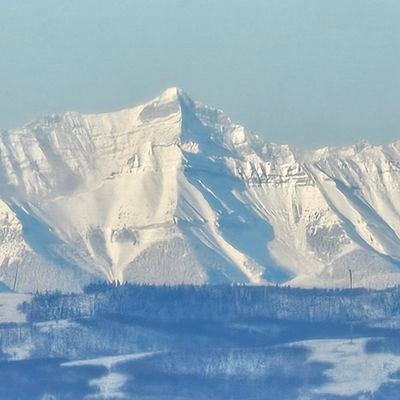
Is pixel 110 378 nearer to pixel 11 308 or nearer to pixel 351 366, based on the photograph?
pixel 351 366

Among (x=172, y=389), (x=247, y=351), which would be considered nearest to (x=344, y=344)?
(x=247, y=351)

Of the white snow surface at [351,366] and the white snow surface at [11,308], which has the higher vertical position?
the white snow surface at [11,308]

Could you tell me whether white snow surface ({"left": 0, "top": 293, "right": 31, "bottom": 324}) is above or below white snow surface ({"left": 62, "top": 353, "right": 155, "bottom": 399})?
above

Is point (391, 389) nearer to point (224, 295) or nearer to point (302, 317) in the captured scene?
point (302, 317)

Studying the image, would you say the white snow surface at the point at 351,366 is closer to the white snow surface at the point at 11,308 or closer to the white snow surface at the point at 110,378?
the white snow surface at the point at 110,378

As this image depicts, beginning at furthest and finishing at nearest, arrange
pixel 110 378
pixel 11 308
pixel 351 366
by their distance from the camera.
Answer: pixel 11 308
pixel 351 366
pixel 110 378

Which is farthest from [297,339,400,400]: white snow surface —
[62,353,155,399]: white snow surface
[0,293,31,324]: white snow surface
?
[0,293,31,324]: white snow surface

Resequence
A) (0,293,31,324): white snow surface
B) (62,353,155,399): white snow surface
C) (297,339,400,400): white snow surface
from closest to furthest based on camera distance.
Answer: (62,353,155,399): white snow surface, (297,339,400,400): white snow surface, (0,293,31,324): white snow surface

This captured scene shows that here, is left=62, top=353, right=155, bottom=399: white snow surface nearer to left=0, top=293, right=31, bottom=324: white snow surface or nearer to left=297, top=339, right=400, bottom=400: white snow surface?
left=297, top=339, right=400, bottom=400: white snow surface

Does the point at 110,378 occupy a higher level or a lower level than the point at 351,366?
lower

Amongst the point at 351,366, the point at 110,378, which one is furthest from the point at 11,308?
the point at 351,366

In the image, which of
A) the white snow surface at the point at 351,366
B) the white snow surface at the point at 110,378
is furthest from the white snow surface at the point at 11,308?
the white snow surface at the point at 351,366
